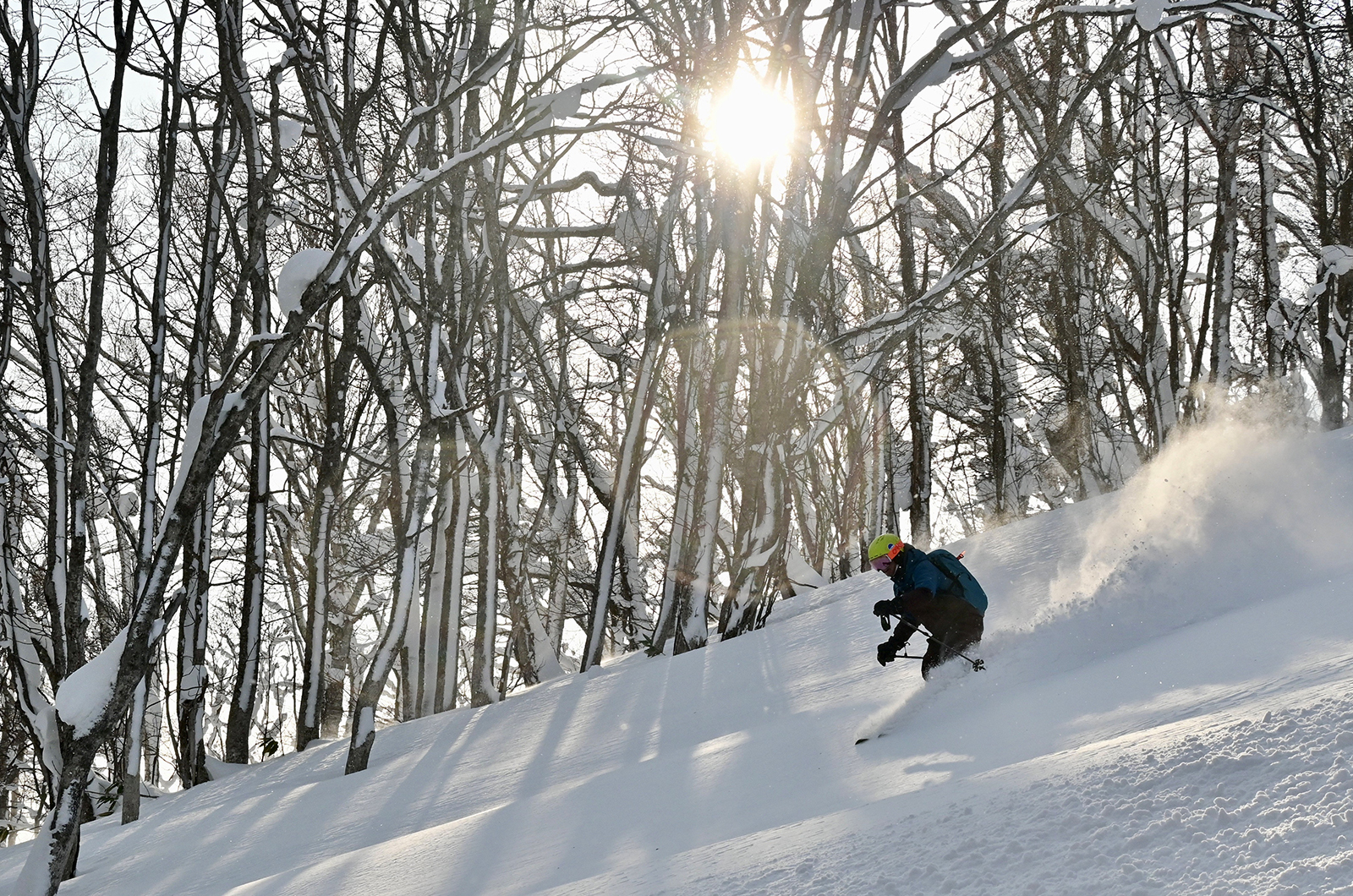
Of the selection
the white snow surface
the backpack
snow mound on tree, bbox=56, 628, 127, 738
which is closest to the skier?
the backpack

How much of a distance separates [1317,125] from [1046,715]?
34.7 feet

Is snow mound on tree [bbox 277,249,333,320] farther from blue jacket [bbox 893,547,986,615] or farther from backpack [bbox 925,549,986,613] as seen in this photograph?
backpack [bbox 925,549,986,613]

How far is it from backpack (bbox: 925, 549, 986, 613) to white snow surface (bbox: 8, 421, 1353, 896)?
343 millimetres

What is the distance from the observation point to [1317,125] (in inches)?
482

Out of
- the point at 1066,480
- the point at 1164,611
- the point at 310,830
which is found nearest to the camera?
the point at 1164,611

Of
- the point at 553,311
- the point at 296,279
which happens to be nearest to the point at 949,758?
the point at 296,279

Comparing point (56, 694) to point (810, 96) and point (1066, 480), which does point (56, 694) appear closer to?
point (810, 96)

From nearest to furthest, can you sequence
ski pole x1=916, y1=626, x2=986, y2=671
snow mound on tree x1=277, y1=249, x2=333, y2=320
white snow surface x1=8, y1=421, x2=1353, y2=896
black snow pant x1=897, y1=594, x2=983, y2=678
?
white snow surface x1=8, y1=421, x2=1353, y2=896 → snow mound on tree x1=277, y1=249, x2=333, y2=320 → ski pole x1=916, y1=626, x2=986, y2=671 → black snow pant x1=897, y1=594, x2=983, y2=678

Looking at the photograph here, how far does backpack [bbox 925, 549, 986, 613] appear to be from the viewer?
23.1ft

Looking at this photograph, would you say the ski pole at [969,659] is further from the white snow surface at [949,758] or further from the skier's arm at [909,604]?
the skier's arm at [909,604]

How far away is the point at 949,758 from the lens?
478 centimetres

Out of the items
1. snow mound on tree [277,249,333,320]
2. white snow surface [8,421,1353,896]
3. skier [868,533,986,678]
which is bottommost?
white snow surface [8,421,1353,896]

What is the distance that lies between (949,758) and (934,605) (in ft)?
7.66

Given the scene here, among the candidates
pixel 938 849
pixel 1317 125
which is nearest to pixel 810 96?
pixel 1317 125
